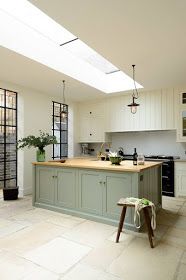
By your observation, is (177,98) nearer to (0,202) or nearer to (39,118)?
(39,118)

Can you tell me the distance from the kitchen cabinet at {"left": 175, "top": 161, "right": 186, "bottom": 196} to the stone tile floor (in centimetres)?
136

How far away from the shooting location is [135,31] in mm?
2537

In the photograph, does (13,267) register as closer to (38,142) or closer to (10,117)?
(38,142)

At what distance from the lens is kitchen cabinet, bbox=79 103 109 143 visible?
6.14 metres

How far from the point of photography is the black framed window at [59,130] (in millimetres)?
5984

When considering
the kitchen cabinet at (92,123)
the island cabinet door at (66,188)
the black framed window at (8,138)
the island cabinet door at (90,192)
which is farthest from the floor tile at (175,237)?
the black framed window at (8,138)

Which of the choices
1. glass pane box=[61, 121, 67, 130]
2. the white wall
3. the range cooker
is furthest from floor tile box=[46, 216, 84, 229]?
glass pane box=[61, 121, 67, 130]

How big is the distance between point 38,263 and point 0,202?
2.63 m

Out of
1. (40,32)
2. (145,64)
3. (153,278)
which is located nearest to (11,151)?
(40,32)

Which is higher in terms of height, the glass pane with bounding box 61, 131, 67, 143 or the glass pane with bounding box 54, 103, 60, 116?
the glass pane with bounding box 54, 103, 60, 116

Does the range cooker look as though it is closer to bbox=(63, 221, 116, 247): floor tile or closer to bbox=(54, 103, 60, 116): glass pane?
bbox=(63, 221, 116, 247): floor tile

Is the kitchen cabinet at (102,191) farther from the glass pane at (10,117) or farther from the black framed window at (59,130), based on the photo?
the black framed window at (59,130)

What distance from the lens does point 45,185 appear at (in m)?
3.93

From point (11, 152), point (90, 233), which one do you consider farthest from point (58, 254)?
point (11, 152)
